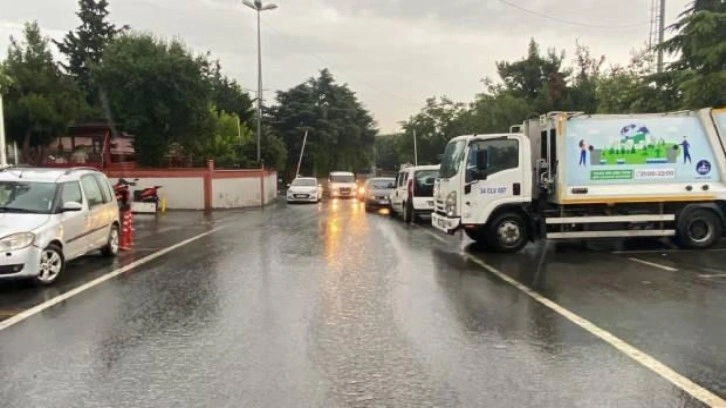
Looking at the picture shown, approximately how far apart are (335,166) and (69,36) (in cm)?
3013

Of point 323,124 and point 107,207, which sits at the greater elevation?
point 323,124

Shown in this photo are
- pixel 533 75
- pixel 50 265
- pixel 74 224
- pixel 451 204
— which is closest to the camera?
pixel 50 265

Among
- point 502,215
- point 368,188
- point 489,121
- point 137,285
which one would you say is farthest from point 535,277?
point 489,121

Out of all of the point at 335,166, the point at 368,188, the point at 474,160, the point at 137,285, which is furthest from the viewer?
the point at 335,166

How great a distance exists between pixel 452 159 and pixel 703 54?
33.2 ft

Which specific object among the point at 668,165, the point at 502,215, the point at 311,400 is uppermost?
the point at 668,165

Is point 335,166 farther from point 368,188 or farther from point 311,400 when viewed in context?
point 311,400

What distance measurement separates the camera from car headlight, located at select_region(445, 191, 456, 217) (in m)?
14.2

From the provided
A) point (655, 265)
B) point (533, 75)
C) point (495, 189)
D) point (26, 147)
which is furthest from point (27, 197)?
point (533, 75)

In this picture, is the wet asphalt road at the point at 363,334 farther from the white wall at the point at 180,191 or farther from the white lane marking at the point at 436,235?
the white wall at the point at 180,191

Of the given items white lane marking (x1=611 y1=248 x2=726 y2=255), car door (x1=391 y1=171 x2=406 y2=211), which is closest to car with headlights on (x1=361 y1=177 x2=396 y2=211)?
car door (x1=391 y1=171 x2=406 y2=211)

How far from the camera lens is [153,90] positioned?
33562 millimetres

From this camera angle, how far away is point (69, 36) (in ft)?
215

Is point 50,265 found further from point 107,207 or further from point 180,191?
point 180,191
